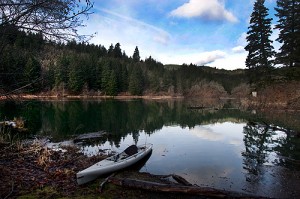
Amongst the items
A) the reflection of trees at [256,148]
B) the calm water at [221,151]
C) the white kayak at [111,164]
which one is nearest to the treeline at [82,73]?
the calm water at [221,151]

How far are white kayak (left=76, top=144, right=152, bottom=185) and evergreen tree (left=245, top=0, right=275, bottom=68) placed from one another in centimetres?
3351

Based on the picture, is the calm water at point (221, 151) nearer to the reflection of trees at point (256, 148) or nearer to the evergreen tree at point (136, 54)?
the reflection of trees at point (256, 148)

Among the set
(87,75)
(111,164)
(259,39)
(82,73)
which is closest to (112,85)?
(87,75)

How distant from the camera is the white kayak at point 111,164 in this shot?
963cm

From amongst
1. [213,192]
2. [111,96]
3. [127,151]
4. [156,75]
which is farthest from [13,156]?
[156,75]

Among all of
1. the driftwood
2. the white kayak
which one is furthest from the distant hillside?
the driftwood

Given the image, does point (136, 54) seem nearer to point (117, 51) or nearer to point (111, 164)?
point (117, 51)

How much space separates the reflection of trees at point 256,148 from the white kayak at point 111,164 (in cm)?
515

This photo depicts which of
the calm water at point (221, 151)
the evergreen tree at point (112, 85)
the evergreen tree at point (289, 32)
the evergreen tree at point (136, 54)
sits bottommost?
the calm water at point (221, 151)

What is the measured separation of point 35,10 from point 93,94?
88013 millimetres

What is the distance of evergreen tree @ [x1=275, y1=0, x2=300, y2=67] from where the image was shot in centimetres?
3738

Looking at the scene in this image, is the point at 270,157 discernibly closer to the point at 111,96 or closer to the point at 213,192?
the point at 213,192

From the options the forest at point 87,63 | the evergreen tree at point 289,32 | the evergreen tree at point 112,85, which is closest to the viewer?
the forest at point 87,63

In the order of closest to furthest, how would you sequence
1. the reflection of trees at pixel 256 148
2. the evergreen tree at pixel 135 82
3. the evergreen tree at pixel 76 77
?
the reflection of trees at pixel 256 148, the evergreen tree at pixel 76 77, the evergreen tree at pixel 135 82
